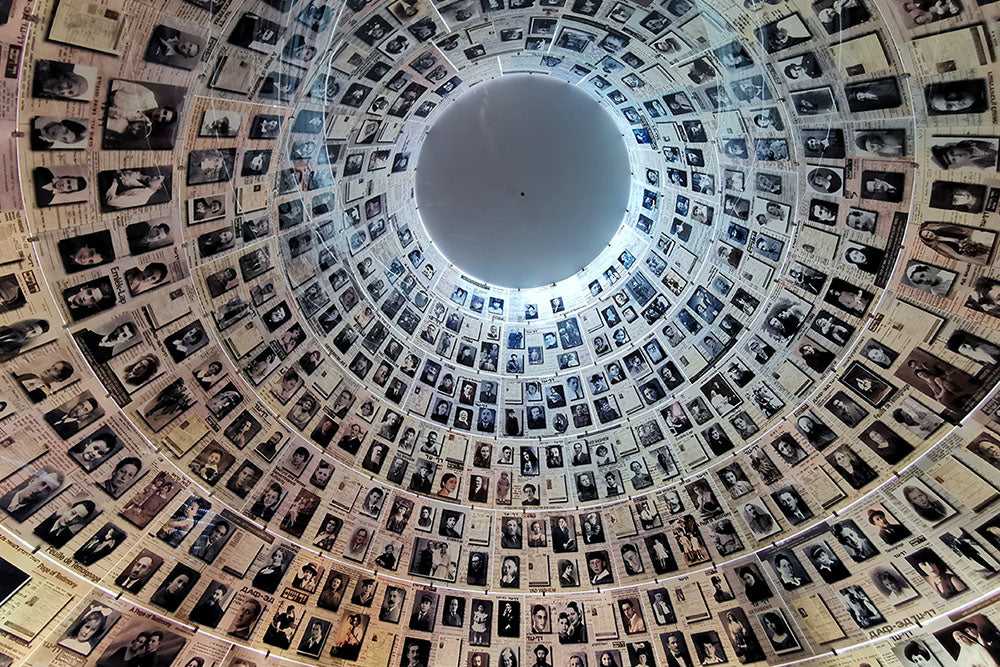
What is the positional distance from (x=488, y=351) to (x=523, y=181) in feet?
18.7

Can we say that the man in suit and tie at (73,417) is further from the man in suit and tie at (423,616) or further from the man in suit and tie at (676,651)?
the man in suit and tie at (676,651)

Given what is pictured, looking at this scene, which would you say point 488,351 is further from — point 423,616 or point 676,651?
point 676,651

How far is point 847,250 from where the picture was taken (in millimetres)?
11891

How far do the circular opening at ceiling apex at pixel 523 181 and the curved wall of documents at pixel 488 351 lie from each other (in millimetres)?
646

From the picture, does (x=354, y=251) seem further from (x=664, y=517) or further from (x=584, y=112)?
(x=664, y=517)

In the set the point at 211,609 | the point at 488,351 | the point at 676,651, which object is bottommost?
the point at 676,651

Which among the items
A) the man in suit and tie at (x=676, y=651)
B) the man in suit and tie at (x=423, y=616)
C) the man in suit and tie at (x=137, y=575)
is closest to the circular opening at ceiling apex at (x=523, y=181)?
the man in suit and tie at (x=423, y=616)

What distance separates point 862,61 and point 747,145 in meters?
3.56

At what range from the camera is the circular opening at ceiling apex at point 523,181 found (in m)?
16.4

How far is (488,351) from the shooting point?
720 inches

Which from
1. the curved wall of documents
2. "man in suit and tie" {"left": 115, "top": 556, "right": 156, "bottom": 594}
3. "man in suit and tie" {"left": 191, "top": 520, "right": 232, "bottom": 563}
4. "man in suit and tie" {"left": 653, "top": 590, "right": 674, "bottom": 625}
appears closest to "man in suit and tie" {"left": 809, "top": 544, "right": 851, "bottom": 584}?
the curved wall of documents

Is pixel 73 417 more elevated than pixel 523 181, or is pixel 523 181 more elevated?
pixel 523 181

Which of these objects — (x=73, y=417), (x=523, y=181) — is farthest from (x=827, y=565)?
(x=73, y=417)

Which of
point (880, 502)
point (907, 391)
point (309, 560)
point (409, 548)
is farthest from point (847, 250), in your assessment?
point (309, 560)
